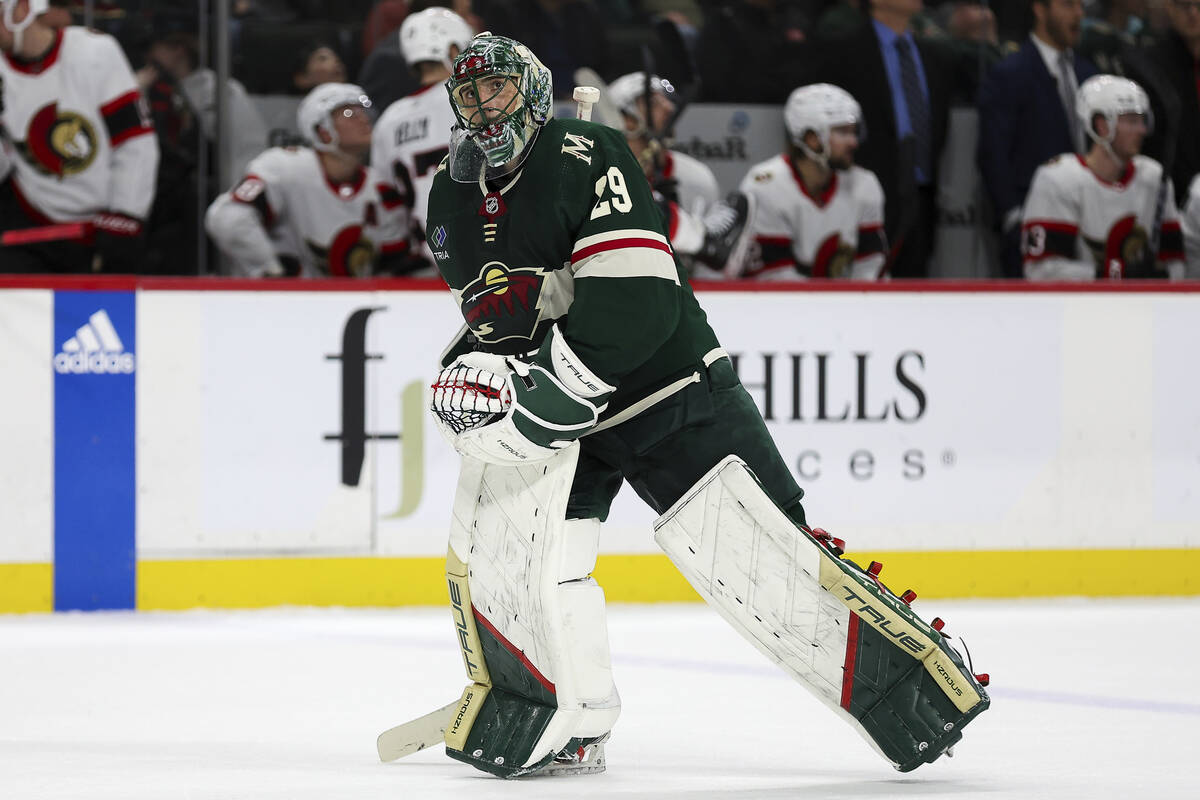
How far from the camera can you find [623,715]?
3.13m

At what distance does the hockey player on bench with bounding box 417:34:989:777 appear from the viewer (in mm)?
2404

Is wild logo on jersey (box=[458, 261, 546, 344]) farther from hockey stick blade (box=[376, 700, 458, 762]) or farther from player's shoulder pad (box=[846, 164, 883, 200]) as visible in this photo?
player's shoulder pad (box=[846, 164, 883, 200])

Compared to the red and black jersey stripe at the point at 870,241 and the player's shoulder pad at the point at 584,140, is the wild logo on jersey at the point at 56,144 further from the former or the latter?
the player's shoulder pad at the point at 584,140

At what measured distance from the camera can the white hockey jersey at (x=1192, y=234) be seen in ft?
18.2

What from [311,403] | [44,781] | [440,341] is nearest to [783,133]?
[440,341]

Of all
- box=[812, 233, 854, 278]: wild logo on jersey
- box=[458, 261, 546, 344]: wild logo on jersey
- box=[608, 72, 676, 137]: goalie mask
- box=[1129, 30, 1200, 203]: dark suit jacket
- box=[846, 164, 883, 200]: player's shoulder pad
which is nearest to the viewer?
box=[458, 261, 546, 344]: wild logo on jersey

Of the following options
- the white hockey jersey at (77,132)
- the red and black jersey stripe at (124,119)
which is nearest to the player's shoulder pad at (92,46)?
the white hockey jersey at (77,132)

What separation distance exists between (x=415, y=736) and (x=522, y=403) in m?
0.61

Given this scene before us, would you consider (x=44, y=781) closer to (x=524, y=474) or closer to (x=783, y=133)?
(x=524, y=474)

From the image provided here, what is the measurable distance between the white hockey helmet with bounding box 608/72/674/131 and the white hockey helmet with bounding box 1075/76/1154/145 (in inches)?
55.2

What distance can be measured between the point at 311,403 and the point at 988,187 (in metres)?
→ 2.42

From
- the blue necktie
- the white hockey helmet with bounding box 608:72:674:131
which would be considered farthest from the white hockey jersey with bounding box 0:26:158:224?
the blue necktie

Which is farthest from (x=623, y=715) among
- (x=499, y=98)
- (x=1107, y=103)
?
(x=1107, y=103)

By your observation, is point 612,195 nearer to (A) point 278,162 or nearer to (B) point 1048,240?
(A) point 278,162
